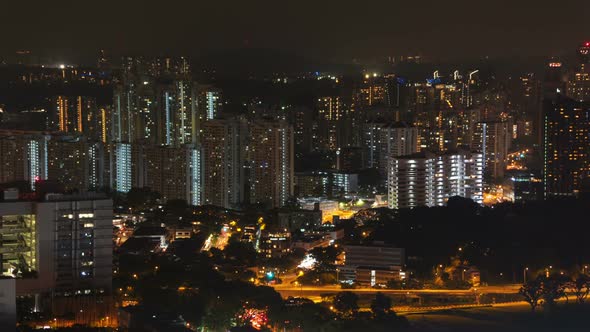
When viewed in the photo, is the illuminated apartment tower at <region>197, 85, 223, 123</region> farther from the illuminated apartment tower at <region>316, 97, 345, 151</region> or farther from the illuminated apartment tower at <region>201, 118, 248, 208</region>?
the illuminated apartment tower at <region>316, 97, 345, 151</region>

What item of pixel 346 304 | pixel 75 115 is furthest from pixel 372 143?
pixel 346 304

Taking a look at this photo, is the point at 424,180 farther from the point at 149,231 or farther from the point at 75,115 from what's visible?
the point at 75,115

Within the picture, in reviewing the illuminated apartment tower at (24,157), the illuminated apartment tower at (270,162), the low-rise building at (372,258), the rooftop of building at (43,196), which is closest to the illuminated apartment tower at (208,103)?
the illuminated apartment tower at (270,162)

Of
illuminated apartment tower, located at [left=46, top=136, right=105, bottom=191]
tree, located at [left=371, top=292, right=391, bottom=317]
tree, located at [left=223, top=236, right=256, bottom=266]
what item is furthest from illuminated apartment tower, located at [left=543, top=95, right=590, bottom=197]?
tree, located at [left=371, top=292, right=391, bottom=317]

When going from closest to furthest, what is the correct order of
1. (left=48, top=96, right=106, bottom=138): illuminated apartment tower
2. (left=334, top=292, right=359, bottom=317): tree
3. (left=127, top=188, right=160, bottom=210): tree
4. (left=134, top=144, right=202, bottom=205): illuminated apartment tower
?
(left=334, top=292, right=359, bottom=317): tree
(left=127, top=188, right=160, bottom=210): tree
(left=134, top=144, right=202, bottom=205): illuminated apartment tower
(left=48, top=96, right=106, bottom=138): illuminated apartment tower

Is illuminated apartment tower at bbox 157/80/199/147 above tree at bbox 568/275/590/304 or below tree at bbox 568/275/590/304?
above

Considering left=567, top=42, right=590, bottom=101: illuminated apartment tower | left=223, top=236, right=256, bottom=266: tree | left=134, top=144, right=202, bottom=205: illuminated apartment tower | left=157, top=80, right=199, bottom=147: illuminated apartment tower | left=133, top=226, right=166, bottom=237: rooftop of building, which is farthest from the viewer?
left=567, top=42, right=590, bottom=101: illuminated apartment tower
